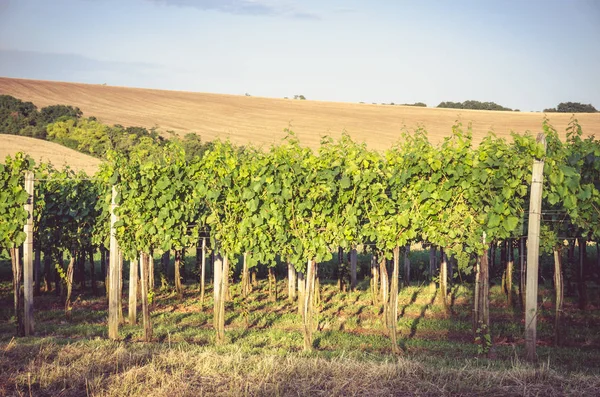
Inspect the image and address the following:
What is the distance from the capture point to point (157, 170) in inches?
412

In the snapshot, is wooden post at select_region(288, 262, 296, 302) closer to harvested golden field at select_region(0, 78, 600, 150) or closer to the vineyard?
the vineyard

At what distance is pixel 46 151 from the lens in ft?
134

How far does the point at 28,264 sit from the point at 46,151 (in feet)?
110

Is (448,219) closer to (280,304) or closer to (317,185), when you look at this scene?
(317,185)

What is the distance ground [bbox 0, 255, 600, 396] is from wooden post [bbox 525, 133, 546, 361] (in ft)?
1.69

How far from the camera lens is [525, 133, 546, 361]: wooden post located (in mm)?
7980

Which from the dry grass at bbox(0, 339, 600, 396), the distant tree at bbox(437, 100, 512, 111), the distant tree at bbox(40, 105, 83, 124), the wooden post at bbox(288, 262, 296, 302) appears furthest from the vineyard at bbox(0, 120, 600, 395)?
the distant tree at bbox(437, 100, 512, 111)

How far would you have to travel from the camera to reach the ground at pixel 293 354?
21.2 ft

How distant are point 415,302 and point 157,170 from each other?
764 cm

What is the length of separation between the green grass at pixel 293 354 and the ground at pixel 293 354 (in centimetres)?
2

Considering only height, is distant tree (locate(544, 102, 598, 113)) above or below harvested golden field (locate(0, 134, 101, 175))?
above

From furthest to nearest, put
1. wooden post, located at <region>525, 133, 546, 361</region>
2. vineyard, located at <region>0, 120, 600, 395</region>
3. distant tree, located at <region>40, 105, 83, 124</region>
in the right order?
distant tree, located at <region>40, 105, 83, 124</region>
vineyard, located at <region>0, 120, 600, 395</region>
wooden post, located at <region>525, 133, 546, 361</region>

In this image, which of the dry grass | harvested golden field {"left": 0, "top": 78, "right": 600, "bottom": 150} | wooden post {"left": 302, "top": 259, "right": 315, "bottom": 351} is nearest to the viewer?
the dry grass

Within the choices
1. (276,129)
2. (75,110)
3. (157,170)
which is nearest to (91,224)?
(157,170)
